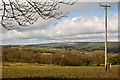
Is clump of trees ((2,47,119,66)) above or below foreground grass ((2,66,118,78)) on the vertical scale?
below

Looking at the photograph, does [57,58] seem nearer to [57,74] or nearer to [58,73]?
[58,73]

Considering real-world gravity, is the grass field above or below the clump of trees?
above

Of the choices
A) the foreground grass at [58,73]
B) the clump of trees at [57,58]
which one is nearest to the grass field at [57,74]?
the foreground grass at [58,73]

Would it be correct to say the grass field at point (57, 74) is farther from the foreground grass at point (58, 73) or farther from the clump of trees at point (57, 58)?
the clump of trees at point (57, 58)

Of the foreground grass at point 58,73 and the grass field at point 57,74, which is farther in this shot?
the foreground grass at point 58,73

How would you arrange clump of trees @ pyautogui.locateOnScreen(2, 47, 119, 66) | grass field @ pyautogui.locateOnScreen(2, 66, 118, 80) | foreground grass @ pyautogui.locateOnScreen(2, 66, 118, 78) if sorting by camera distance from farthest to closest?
clump of trees @ pyautogui.locateOnScreen(2, 47, 119, 66) < foreground grass @ pyautogui.locateOnScreen(2, 66, 118, 78) < grass field @ pyautogui.locateOnScreen(2, 66, 118, 80)

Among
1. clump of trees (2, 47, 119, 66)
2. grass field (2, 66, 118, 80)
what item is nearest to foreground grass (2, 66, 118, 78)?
grass field (2, 66, 118, 80)

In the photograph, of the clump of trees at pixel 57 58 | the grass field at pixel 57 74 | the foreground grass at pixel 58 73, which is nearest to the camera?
the grass field at pixel 57 74

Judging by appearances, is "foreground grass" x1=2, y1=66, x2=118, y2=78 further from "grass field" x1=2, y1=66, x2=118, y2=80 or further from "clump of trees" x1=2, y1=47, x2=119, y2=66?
"clump of trees" x1=2, y1=47, x2=119, y2=66

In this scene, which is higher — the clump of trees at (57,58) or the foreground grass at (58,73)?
the foreground grass at (58,73)

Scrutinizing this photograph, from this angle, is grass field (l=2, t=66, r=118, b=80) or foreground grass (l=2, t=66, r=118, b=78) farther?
foreground grass (l=2, t=66, r=118, b=78)

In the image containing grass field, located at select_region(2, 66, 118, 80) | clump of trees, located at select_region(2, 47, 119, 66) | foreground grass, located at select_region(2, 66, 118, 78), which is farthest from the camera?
clump of trees, located at select_region(2, 47, 119, 66)

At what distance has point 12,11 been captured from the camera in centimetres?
463

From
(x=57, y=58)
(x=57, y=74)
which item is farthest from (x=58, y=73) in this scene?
→ (x=57, y=58)
